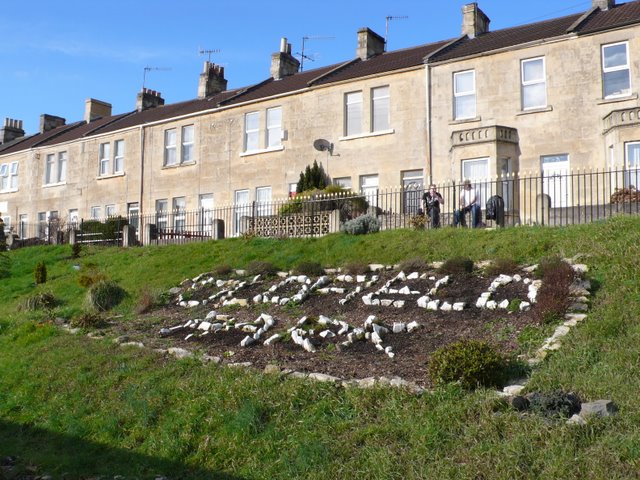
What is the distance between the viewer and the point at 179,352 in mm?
11680

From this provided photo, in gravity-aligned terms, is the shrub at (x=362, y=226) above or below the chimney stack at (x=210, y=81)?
below

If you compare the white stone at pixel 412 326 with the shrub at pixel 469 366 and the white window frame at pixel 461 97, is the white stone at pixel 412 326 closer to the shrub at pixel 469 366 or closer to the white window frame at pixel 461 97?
the shrub at pixel 469 366

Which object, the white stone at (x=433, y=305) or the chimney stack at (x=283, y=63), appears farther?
the chimney stack at (x=283, y=63)

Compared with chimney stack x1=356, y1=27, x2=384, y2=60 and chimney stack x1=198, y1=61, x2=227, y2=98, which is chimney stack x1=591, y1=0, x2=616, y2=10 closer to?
chimney stack x1=356, y1=27, x2=384, y2=60

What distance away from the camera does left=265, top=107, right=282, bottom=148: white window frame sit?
3198cm

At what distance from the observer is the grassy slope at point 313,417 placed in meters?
6.78

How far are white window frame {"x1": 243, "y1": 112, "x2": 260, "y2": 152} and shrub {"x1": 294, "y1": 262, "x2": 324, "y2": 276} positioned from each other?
17.4 m

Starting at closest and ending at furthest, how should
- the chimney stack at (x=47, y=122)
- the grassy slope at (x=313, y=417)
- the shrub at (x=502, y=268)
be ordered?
the grassy slope at (x=313, y=417)
the shrub at (x=502, y=268)
the chimney stack at (x=47, y=122)

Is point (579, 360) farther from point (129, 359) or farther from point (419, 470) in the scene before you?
point (129, 359)

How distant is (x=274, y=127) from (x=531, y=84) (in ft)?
41.1

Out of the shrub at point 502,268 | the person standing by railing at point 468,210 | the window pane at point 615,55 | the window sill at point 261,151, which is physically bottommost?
the shrub at point 502,268

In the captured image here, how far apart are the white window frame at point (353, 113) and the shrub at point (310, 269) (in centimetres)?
1420

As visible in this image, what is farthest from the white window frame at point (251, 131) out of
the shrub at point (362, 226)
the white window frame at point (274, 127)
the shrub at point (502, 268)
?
the shrub at point (502, 268)

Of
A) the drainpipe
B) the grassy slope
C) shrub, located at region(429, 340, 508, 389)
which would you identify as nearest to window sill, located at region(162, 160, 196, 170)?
the drainpipe
